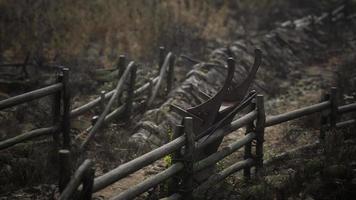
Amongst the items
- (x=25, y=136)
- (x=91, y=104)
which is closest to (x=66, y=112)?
(x=25, y=136)

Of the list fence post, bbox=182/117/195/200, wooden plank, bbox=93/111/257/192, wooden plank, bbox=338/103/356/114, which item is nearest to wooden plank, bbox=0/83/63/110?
wooden plank, bbox=93/111/257/192

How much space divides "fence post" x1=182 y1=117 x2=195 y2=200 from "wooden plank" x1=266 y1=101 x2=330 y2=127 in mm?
1432

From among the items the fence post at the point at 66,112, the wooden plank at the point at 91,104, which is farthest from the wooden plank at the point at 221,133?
the wooden plank at the point at 91,104

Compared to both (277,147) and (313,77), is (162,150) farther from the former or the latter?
(313,77)

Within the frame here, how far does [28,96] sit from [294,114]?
344 centimetres

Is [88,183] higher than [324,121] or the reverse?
higher

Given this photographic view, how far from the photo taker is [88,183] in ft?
12.4

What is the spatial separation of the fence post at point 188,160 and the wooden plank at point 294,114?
4.70ft

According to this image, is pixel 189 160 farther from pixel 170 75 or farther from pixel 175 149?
pixel 170 75

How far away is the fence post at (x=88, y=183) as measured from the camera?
3.77 m

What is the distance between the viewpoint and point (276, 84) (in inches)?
423

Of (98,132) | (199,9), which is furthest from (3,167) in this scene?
(199,9)

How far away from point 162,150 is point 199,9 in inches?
371

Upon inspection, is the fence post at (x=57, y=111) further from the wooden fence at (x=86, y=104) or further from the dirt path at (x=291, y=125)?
the dirt path at (x=291, y=125)
